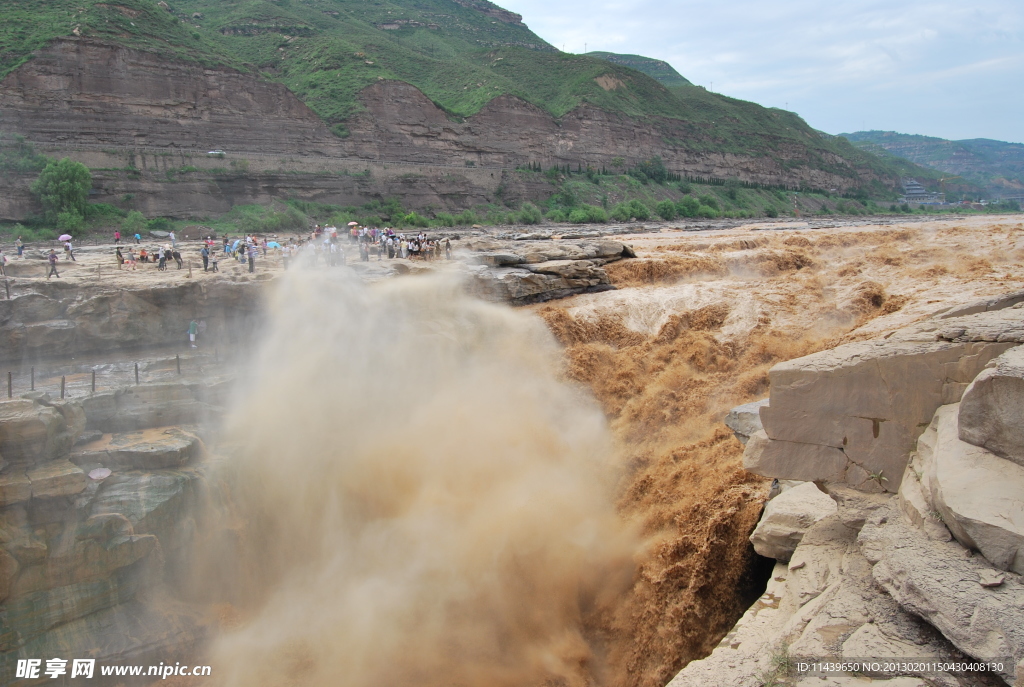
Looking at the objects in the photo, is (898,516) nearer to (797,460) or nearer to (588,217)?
(797,460)

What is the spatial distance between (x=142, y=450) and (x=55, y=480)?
1.35 metres

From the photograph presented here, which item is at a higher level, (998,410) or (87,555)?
(998,410)

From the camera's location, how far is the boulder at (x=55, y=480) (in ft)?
34.2

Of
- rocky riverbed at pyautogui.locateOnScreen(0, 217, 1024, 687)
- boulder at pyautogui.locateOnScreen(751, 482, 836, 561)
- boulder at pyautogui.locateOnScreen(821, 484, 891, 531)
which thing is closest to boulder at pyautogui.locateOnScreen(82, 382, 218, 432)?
rocky riverbed at pyautogui.locateOnScreen(0, 217, 1024, 687)

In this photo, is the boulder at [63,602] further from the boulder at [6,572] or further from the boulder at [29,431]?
the boulder at [29,431]

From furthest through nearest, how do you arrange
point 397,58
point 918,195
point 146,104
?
1. point 918,195
2. point 397,58
3. point 146,104

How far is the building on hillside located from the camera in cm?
10112

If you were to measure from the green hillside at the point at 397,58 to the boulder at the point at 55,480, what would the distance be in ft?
122

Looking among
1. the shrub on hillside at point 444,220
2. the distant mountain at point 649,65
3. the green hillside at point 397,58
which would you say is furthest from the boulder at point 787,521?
the distant mountain at point 649,65

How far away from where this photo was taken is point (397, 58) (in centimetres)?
6662

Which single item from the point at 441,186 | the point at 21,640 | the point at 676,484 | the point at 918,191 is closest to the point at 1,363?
the point at 21,640

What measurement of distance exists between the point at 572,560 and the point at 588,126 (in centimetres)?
6559

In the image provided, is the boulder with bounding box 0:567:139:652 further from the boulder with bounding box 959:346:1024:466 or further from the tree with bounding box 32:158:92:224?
the tree with bounding box 32:158:92:224

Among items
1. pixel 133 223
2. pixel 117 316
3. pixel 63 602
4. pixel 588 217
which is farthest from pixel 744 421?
pixel 588 217
